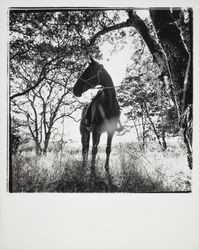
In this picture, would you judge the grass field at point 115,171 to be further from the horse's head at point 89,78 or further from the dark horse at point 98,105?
the horse's head at point 89,78

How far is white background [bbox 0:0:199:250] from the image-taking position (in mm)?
2705

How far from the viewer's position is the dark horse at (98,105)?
2.72 m

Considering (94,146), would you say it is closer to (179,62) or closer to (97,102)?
(97,102)

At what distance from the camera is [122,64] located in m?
2.70

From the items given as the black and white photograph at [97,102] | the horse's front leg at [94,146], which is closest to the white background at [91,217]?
the black and white photograph at [97,102]

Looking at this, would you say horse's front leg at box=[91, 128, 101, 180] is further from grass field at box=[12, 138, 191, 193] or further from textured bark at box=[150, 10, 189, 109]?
textured bark at box=[150, 10, 189, 109]

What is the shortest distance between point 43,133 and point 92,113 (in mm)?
423

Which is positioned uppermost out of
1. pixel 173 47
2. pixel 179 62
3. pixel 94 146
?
pixel 173 47

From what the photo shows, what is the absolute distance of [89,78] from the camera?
2738 mm

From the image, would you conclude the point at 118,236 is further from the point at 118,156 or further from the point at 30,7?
the point at 30,7

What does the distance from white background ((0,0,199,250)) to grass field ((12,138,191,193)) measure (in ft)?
0.24

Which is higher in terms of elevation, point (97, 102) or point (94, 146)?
point (97, 102)

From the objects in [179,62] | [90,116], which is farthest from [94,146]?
[179,62]

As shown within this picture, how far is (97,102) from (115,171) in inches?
22.6
